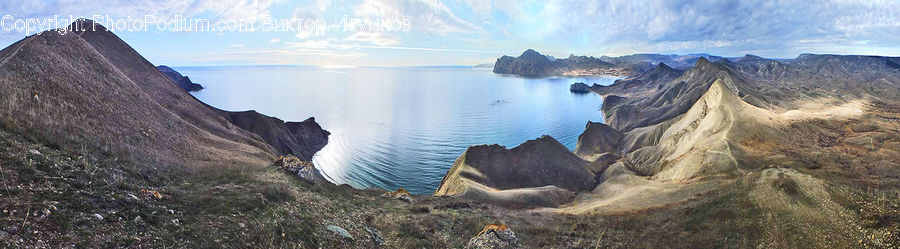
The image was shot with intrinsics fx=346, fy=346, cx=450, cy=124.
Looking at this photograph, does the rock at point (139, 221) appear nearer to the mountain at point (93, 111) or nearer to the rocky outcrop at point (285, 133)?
the mountain at point (93, 111)

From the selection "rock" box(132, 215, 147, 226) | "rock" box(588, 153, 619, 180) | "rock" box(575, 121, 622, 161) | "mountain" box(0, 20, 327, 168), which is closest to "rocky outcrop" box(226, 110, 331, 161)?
"mountain" box(0, 20, 327, 168)

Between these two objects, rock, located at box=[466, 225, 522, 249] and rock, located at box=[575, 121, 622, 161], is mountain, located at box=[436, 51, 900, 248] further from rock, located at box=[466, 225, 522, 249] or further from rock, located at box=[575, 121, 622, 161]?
rock, located at box=[466, 225, 522, 249]

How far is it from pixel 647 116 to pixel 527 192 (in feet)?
272

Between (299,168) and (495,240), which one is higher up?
(299,168)

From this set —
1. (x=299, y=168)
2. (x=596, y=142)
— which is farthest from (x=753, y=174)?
(x=596, y=142)

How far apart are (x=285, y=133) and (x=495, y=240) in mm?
65266

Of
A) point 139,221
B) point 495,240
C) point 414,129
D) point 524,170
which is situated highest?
point 139,221

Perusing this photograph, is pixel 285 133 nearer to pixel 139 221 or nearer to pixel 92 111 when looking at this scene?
pixel 92 111

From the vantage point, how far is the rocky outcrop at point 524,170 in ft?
164

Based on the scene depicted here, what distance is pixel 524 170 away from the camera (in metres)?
55.8

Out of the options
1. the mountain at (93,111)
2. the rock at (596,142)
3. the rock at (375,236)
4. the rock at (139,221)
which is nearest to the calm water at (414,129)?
the rock at (596,142)

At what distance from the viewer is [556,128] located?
111 metres

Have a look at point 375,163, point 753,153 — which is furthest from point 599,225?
point 375,163

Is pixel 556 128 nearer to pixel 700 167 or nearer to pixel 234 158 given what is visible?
pixel 700 167
